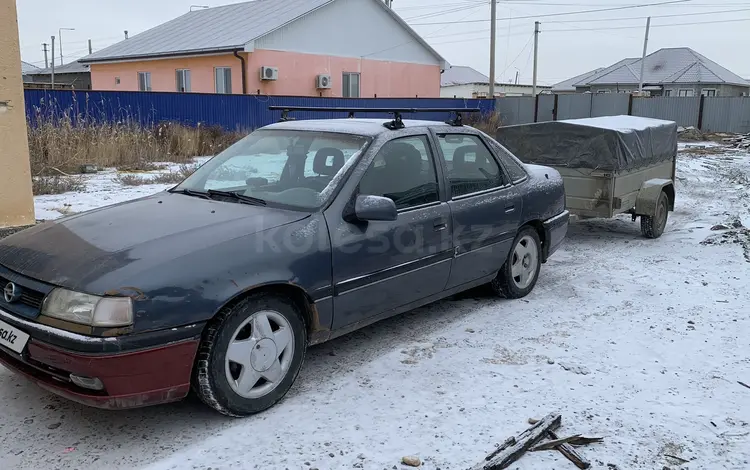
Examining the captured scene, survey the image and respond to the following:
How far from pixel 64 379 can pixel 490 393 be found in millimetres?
2391

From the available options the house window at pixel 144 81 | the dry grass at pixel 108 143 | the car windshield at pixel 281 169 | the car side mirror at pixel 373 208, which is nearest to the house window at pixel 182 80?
the house window at pixel 144 81

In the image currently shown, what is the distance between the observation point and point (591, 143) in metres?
8.01

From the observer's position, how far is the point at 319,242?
3.86 meters

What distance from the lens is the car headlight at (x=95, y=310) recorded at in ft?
9.98

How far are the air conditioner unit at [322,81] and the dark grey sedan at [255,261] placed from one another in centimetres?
2276

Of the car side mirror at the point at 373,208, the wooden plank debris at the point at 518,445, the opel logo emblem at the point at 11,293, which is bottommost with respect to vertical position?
the wooden plank debris at the point at 518,445

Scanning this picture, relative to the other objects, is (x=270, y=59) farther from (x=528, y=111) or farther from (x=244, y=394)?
(x=244, y=394)

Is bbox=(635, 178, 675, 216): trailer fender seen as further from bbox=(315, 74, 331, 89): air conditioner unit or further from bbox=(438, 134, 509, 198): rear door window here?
bbox=(315, 74, 331, 89): air conditioner unit

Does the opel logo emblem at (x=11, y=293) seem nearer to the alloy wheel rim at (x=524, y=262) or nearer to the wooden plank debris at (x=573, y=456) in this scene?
the wooden plank debris at (x=573, y=456)

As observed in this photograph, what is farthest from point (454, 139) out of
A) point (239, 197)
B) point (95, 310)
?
point (95, 310)

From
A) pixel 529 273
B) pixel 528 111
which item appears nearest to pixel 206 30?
pixel 528 111

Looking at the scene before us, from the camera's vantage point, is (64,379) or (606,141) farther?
(606,141)

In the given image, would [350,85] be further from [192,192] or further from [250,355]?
[250,355]

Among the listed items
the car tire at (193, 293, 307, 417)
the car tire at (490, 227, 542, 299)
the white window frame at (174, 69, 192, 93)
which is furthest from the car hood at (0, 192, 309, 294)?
the white window frame at (174, 69, 192, 93)
